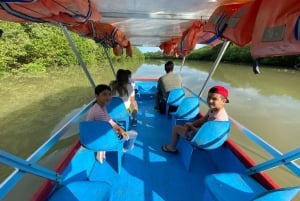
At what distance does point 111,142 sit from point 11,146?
3355 mm

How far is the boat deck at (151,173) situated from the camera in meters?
2.51

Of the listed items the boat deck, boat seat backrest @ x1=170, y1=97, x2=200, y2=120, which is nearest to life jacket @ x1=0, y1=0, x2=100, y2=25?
the boat deck

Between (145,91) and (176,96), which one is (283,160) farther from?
(145,91)

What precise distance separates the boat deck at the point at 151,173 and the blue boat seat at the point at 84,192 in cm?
49

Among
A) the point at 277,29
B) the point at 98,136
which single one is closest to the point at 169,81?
the point at 98,136

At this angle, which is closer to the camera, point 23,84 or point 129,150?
point 129,150

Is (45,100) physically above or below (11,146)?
below

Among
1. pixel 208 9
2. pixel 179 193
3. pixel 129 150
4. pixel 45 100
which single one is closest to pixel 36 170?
pixel 179 193

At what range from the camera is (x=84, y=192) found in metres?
1.88

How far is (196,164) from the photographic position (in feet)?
10.3

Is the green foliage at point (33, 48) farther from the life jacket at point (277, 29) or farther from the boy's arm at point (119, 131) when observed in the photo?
the life jacket at point (277, 29)

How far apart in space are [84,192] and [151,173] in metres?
1.15

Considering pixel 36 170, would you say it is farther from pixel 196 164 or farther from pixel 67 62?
pixel 67 62

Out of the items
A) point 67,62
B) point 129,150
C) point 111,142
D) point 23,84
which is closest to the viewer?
point 111,142
